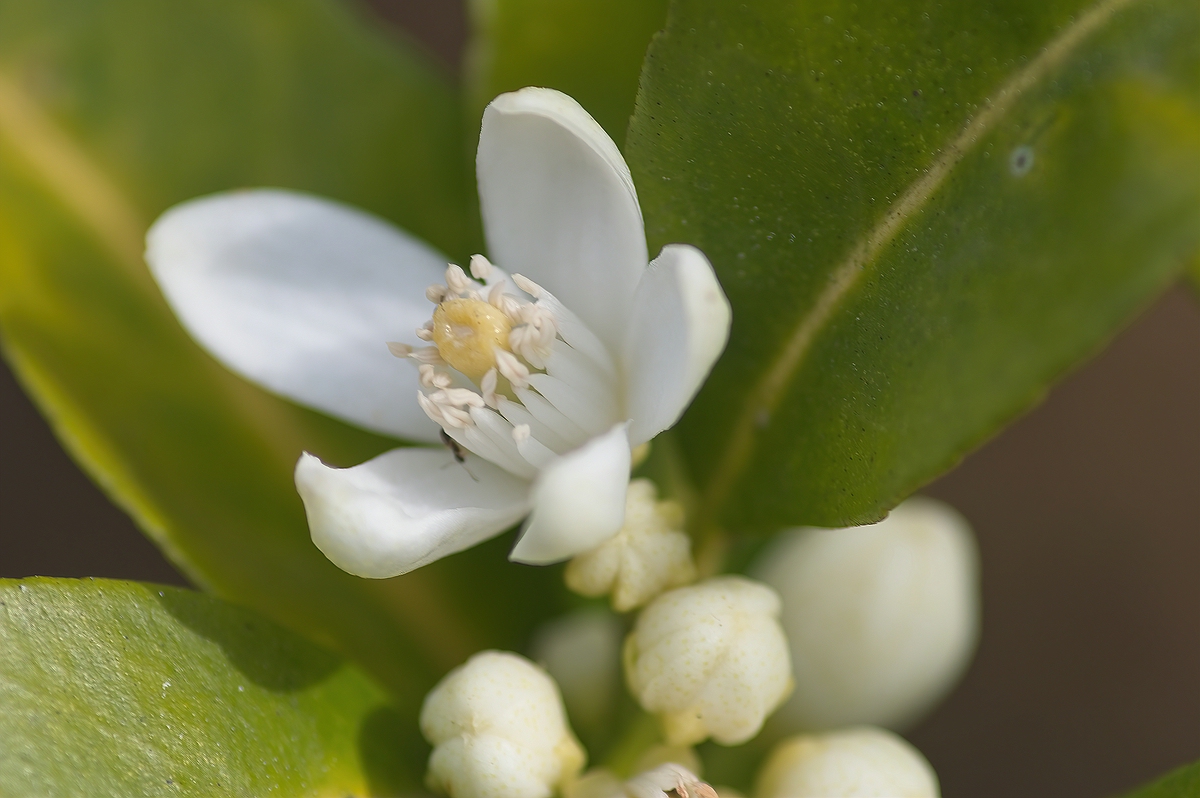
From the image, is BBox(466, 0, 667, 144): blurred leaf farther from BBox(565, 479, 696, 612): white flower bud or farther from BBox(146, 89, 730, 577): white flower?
BBox(565, 479, 696, 612): white flower bud

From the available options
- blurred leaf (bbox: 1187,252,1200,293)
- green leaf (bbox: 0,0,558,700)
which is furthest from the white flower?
blurred leaf (bbox: 1187,252,1200,293)

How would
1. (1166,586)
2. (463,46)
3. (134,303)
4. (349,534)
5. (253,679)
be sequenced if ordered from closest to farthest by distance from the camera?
(349,534), (253,679), (134,303), (1166,586), (463,46)

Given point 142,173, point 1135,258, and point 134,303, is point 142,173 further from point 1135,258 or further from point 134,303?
point 1135,258

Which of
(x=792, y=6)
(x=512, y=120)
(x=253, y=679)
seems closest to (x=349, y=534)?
(x=253, y=679)

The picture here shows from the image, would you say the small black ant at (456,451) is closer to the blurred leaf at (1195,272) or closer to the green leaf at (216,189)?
the green leaf at (216,189)

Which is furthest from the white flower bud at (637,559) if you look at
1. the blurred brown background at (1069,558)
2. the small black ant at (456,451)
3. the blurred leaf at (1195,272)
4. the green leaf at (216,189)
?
the blurred brown background at (1069,558)

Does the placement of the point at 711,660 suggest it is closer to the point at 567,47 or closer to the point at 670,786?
the point at 670,786
